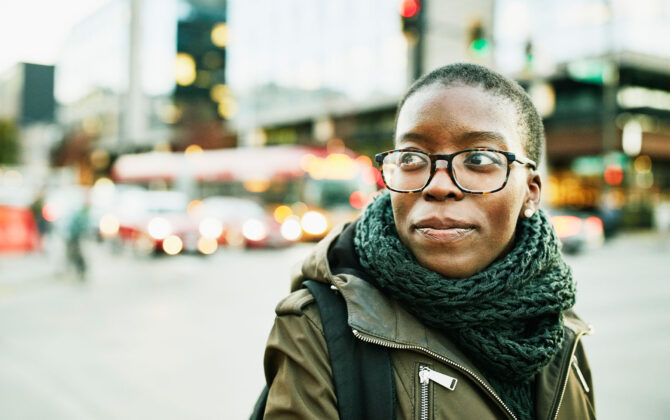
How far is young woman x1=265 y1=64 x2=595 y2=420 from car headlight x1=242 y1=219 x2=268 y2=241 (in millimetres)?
18029

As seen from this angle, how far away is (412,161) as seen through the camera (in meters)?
1.63

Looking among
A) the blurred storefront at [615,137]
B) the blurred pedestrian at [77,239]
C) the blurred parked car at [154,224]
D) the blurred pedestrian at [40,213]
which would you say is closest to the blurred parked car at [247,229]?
the blurred parked car at [154,224]

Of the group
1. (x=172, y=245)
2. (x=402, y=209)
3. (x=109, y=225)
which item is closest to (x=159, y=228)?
(x=172, y=245)

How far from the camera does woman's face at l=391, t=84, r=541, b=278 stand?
1562mm

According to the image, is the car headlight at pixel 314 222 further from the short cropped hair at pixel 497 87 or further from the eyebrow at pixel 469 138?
the eyebrow at pixel 469 138

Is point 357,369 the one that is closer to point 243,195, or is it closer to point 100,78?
point 243,195

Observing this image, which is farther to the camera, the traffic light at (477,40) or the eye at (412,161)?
the traffic light at (477,40)

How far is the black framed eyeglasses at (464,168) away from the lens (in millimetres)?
1576

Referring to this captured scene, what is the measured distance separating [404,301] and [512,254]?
351 mm

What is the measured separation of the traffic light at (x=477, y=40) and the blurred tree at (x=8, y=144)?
155 ft

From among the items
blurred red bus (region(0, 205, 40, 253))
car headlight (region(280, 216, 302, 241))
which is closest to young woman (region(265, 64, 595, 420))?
blurred red bus (region(0, 205, 40, 253))

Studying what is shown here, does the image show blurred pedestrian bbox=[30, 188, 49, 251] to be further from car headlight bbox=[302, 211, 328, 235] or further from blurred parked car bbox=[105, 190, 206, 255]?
car headlight bbox=[302, 211, 328, 235]

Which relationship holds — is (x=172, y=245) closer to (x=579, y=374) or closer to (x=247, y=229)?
(x=247, y=229)

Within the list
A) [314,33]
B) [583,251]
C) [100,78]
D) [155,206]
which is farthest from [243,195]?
A: [100,78]
